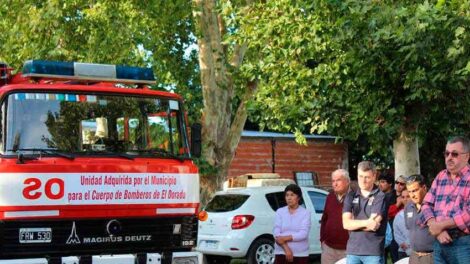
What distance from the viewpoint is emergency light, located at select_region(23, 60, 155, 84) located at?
32.1 feet

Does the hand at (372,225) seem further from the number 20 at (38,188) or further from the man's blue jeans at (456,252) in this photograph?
the number 20 at (38,188)

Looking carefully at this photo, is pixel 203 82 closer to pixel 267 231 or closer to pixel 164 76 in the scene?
pixel 164 76

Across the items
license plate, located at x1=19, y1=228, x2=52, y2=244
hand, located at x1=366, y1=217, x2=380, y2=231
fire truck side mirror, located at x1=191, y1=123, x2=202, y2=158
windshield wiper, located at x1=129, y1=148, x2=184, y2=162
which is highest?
fire truck side mirror, located at x1=191, y1=123, x2=202, y2=158

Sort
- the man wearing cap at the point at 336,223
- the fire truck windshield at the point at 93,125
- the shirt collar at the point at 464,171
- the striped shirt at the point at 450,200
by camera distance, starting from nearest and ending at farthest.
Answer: the striped shirt at the point at 450,200, the shirt collar at the point at 464,171, the fire truck windshield at the point at 93,125, the man wearing cap at the point at 336,223

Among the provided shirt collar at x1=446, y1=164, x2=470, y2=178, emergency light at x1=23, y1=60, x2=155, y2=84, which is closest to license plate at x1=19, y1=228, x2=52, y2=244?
emergency light at x1=23, y1=60, x2=155, y2=84

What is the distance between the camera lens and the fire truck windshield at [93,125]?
9125mm

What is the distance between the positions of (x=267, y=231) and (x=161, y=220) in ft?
21.3

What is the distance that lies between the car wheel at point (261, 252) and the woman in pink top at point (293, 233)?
18.8 feet

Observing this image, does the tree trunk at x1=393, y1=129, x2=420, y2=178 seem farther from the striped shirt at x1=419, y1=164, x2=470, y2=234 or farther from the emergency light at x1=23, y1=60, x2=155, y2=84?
the striped shirt at x1=419, y1=164, x2=470, y2=234

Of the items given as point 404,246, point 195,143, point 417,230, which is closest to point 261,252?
point 404,246

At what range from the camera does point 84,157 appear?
30.6 ft

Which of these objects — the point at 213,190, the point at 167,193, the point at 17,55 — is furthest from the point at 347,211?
the point at 17,55

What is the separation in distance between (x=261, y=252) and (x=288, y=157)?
1681cm

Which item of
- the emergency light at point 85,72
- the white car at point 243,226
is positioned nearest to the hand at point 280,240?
the emergency light at point 85,72
